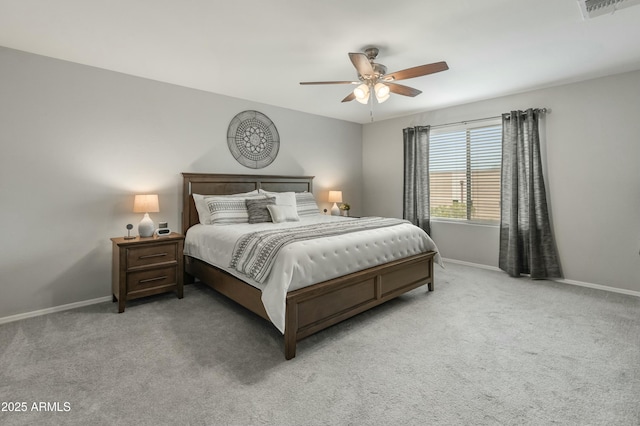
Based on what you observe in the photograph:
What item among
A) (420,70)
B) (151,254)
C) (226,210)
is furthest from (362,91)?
(151,254)

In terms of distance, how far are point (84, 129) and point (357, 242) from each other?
309 cm

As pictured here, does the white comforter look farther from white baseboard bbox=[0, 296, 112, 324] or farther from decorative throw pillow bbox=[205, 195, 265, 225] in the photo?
white baseboard bbox=[0, 296, 112, 324]

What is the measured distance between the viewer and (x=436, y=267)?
15.4 feet

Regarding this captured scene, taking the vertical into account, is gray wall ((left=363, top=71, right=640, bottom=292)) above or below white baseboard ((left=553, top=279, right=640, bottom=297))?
above

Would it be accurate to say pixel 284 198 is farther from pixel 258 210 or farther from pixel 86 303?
pixel 86 303

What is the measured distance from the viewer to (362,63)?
2.56 metres

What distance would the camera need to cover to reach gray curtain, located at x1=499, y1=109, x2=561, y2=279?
13.1 ft

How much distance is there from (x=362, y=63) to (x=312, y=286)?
74.3 inches

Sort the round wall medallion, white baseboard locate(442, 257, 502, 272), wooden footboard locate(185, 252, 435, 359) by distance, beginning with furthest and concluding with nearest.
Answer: white baseboard locate(442, 257, 502, 272), the round wall medallion, wooden footboard locate(185, 252, 435, 359)

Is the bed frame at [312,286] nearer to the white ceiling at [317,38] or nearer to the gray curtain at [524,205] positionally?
the white ceiling at [317,38]

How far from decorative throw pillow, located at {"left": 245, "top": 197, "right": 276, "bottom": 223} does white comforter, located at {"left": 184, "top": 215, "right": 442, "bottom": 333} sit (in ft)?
0.51

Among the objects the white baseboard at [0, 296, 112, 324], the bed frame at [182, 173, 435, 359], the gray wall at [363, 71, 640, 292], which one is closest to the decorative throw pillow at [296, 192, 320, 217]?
the bed frame at [182, 173, 435, 359]

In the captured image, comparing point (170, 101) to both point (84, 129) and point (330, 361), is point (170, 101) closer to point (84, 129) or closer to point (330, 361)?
point (84, 129)

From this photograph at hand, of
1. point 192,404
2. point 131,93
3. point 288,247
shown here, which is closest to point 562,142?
point 288,247
